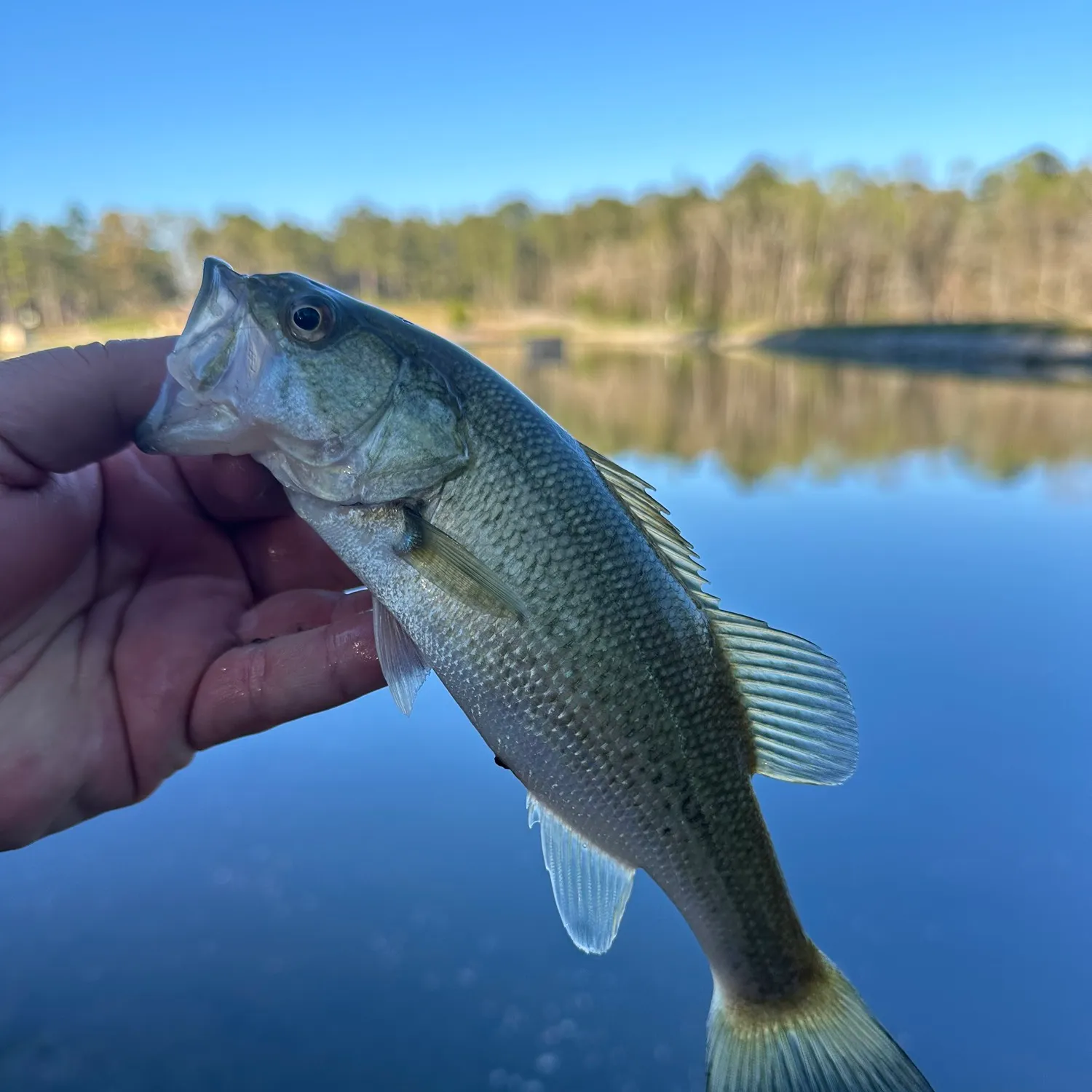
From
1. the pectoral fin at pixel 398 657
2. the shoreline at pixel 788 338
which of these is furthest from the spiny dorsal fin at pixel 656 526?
the shoreline at pixel 788 338

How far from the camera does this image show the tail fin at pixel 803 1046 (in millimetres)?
1927

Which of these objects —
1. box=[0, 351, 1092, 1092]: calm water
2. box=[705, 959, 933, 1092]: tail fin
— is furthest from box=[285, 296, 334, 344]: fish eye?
box=[0, 351, 1092, 1092]: calm water

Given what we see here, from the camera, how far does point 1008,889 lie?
4125 millimetres

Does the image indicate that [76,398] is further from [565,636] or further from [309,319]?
[565,636]

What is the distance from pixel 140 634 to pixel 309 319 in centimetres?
116

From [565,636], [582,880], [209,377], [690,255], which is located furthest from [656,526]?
[690,255]

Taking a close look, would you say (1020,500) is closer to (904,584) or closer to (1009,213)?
(904,584)

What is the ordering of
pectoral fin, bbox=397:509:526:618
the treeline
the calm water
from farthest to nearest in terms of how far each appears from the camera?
the treeline
the calm water
pectoral fin, bbox=397:509:526:618

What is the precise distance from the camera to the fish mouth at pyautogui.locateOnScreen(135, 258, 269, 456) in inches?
74.4

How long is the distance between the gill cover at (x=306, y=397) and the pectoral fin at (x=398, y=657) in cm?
31

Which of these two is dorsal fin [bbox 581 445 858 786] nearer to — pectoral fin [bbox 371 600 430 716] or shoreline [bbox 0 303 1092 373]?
pectoral fin [bbox 371 600 430 716]

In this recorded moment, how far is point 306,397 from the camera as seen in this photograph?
1.98 meters

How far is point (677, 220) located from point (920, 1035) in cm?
7938

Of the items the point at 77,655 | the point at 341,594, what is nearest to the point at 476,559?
the point at 341,594
